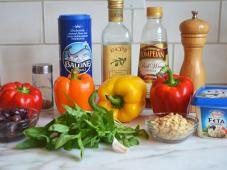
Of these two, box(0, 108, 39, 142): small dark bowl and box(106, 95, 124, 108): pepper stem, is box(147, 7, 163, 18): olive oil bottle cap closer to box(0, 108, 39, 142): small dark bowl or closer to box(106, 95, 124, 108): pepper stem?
box(106, 95, 124, 108): pepper stem

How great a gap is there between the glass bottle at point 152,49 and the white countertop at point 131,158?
24cm

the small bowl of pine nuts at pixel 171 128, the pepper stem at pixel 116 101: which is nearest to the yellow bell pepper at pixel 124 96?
the pepper stem at pixel 116 101

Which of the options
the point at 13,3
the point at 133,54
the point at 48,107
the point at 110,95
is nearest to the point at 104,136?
the point at 110,95

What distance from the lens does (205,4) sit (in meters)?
0.99

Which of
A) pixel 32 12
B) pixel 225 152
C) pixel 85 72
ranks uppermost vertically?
pixel 32 12

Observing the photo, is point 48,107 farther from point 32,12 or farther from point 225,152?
point 225,152

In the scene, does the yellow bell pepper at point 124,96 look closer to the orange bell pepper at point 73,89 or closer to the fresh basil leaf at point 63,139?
the orange bell pepper at point 73,89

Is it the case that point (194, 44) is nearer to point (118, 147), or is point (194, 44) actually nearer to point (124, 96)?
point (124, 96)

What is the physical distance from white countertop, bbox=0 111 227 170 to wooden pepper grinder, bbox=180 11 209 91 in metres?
0.22

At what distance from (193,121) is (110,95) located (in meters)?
0.21

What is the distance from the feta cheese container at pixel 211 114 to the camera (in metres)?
0.68

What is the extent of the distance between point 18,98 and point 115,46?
0.87 ft

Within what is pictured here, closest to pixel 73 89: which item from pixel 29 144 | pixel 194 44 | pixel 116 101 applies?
pixel 116 101

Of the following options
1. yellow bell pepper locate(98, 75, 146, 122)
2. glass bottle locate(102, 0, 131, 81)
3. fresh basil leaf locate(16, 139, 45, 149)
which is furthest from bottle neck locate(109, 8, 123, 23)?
fresh basil leaf locate(16, 139, 45, 149)
